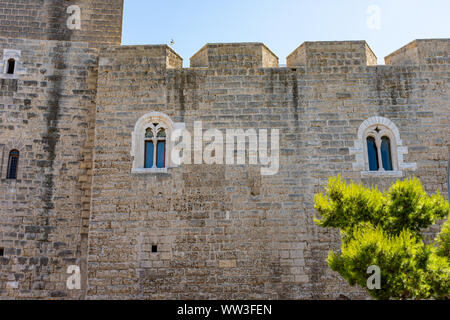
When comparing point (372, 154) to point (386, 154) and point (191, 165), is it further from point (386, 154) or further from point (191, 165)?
point (191, 165)

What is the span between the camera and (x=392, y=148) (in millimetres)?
8734

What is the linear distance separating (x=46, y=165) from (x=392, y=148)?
734 cm

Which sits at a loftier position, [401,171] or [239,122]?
[239,122]

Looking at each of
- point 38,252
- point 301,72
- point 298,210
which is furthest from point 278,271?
point 38,252

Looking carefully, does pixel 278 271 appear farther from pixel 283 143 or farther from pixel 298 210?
pixel 283 143

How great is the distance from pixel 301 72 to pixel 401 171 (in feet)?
9.62

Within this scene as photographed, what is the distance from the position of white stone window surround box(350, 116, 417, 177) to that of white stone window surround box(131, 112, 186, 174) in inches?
145

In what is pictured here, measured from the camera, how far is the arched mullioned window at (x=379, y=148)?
342 inches

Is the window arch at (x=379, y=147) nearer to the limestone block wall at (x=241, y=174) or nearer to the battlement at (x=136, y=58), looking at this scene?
the limestone block wall at (x=241, y=174)

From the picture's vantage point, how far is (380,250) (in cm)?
522

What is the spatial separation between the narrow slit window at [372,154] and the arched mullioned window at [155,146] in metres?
4.32

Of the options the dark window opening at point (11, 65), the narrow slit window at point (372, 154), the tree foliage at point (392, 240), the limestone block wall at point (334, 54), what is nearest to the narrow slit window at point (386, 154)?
the narrow slit window at point (372, 154)
